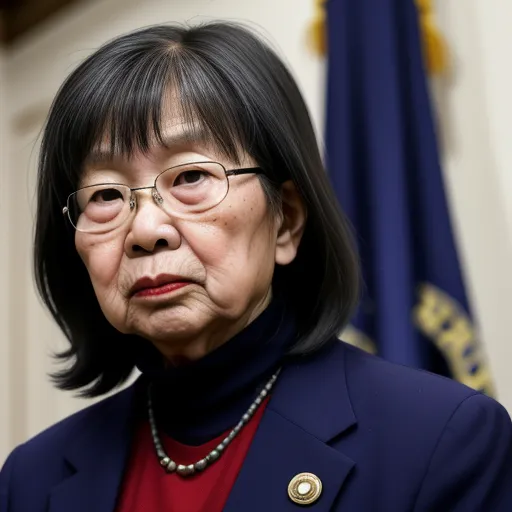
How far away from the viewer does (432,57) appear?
6.81 ft

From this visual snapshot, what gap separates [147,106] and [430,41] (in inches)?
42.2

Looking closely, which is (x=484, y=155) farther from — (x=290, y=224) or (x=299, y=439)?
(x=299, y=439)

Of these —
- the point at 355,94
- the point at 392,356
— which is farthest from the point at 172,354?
the point at 355,94

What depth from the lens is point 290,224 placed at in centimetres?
132

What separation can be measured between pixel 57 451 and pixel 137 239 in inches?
18.6

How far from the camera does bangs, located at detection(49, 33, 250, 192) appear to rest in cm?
119

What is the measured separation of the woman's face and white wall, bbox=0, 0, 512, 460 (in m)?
0.45

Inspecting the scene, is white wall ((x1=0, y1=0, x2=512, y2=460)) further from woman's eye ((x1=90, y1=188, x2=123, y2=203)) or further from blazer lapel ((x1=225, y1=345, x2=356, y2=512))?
blazer lapel ((x1=225, y1=345, x2=356, y2=512))

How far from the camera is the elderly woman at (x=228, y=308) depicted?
112 cm

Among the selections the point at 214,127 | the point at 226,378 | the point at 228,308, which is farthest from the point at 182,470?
the point at 214,127

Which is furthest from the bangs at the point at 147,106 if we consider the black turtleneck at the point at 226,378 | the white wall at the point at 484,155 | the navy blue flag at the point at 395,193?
the white wall at the point at 484,155

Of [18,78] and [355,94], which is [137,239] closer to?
[355,94]

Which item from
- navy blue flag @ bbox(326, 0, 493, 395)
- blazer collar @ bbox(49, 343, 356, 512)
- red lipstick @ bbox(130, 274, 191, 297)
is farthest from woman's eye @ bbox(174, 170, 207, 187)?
navy blue flag @ bbox(326, 0, 493, 395)

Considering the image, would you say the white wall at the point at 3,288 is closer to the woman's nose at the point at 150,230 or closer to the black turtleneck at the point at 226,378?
the black turtleneck at the point at 226,378
